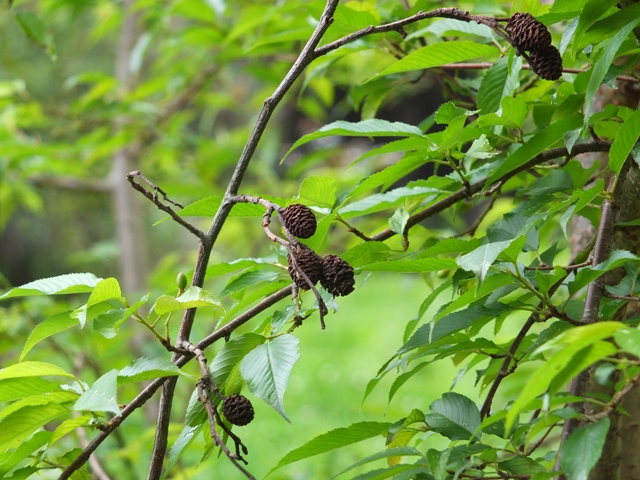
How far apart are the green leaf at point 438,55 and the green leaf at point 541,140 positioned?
0.36 feet

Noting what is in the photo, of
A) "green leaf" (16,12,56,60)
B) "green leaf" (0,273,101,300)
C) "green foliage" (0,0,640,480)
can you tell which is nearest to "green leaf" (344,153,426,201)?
"green foliage" (0,0,640,480)

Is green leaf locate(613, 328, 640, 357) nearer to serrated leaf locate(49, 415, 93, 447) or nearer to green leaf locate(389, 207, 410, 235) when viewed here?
green leaf locate(389, 207, 410, 235)

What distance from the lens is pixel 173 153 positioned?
2.12m

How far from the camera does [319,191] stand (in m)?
0.59

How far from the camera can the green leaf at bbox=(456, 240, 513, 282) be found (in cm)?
43

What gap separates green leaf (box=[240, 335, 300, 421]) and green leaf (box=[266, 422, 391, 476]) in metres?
0.07

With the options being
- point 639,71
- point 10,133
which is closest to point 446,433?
point 639,71

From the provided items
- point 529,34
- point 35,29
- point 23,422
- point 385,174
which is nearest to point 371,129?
point 385,174

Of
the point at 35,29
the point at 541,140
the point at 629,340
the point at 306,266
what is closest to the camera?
the point at 629,340

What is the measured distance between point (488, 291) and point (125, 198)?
5.75ft

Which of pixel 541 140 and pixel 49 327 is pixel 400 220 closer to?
pixel 541 140

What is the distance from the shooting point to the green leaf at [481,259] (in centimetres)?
43

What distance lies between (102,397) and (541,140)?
0.38 meters

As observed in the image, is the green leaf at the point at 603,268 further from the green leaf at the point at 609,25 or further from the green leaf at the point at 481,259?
the green leaf at the point at 609,25
